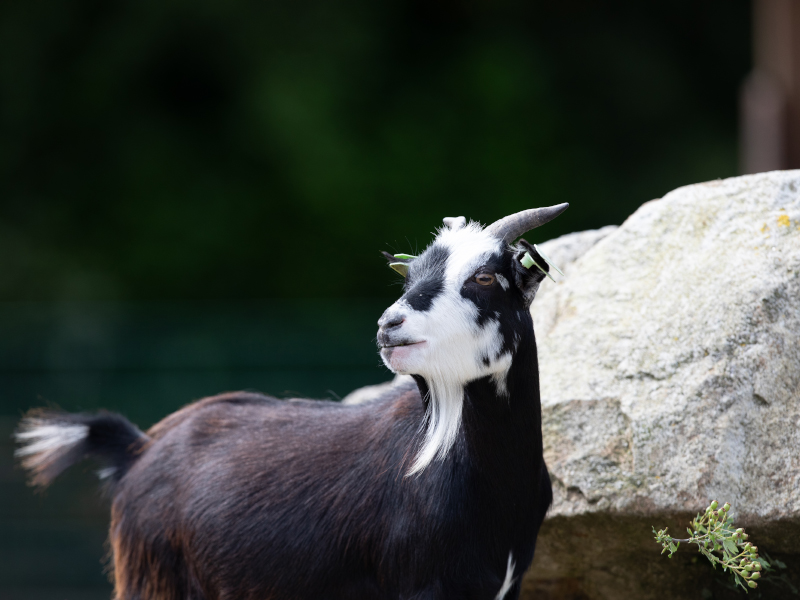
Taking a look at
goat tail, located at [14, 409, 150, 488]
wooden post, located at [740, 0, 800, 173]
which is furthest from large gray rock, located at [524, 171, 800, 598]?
wooden post, located at [740, 0, 800, 173]

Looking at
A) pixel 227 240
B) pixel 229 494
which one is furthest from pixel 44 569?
pixel 229 494

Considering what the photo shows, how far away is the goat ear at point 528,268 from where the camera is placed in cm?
310

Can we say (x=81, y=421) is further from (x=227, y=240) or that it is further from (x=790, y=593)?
(x=227, y=240)

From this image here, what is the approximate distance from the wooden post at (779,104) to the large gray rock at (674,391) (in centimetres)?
475

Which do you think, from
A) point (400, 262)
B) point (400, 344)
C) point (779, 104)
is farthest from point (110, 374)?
point (779, 104)

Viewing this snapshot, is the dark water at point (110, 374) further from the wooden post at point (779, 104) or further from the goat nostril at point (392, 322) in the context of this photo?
the goat nostril at point (392, 322)

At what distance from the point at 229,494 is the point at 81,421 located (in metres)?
1.15

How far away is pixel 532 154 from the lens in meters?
13.0

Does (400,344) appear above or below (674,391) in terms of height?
above

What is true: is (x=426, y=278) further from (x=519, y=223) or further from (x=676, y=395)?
(x=676, y=395)

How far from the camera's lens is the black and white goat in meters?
3.18

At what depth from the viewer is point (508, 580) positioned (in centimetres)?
339

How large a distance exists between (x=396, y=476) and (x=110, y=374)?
638cm

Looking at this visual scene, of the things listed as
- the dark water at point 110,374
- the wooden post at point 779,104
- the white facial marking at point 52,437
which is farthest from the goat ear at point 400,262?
the wooden post at point 779,104
